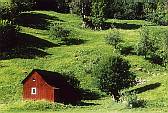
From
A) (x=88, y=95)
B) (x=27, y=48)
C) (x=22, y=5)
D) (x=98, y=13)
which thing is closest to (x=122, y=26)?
(x=98, y=13)

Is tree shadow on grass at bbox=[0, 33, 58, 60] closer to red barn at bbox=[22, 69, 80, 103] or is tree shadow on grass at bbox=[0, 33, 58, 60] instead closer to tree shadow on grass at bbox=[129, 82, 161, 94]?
red barn at bbox=[22, 69, 80, 103]

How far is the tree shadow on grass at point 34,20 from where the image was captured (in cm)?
14652

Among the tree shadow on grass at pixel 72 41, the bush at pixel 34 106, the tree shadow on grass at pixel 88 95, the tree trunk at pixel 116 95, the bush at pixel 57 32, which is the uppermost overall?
the bush at pixel 57 32

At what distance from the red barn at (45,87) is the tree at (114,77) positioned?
716cm

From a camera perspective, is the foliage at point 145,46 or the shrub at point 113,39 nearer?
the foliage at point 145,46

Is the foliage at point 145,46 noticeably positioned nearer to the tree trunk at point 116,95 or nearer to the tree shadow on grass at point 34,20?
the tree trunk at point 116,95

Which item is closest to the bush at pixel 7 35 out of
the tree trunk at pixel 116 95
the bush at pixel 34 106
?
the tree trunk at pixel 116 95

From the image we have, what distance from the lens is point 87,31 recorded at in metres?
150

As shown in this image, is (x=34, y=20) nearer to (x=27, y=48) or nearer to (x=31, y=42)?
(x=31, y=42)

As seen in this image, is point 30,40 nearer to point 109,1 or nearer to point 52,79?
point 52,79

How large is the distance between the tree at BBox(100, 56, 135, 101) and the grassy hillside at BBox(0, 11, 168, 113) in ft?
7.05

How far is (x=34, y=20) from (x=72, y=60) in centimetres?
3804

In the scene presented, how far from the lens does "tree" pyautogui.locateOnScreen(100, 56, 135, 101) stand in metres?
94.2

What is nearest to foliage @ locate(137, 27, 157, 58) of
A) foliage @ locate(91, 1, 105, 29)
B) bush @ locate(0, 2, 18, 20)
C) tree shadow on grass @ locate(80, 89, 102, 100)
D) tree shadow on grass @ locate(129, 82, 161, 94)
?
tree shadow on grass @ locate(129, 82, 161, 94)
